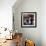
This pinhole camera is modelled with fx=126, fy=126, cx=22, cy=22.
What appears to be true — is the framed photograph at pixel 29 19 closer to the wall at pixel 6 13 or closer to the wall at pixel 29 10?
the wall at pixel 29 10

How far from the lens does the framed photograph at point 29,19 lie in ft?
18.9

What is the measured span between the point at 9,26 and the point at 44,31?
1505 millimetres

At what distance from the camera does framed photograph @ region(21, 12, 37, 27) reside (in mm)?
5758

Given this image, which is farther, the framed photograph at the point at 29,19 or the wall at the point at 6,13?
the framed photograph at the point at 29,19

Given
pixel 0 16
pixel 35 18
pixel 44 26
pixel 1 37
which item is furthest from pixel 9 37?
pixel 35 18

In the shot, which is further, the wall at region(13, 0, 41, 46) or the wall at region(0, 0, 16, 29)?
the wall at region(13, 0, 41, 46)

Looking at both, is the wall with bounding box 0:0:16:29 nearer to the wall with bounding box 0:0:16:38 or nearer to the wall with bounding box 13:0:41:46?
the wall with bounding box 0:0:16:38

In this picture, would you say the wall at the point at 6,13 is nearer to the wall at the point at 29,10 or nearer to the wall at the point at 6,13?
the wall at the point at 6,13

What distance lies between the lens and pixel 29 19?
19.0 feet

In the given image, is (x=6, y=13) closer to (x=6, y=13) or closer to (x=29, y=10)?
(x=6, y=13)

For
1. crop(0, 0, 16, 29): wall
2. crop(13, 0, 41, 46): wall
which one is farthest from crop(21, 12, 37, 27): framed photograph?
crop(0, 0, 16, 29): wall

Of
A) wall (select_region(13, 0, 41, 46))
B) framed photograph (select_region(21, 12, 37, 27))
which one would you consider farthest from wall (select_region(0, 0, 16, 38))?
framed photograph (select_region(21, 12, 37, 27))

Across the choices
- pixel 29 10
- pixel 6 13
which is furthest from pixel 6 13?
pixel 29 10

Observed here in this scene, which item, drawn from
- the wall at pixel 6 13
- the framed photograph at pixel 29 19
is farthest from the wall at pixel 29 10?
the wall at pixel 6 13
